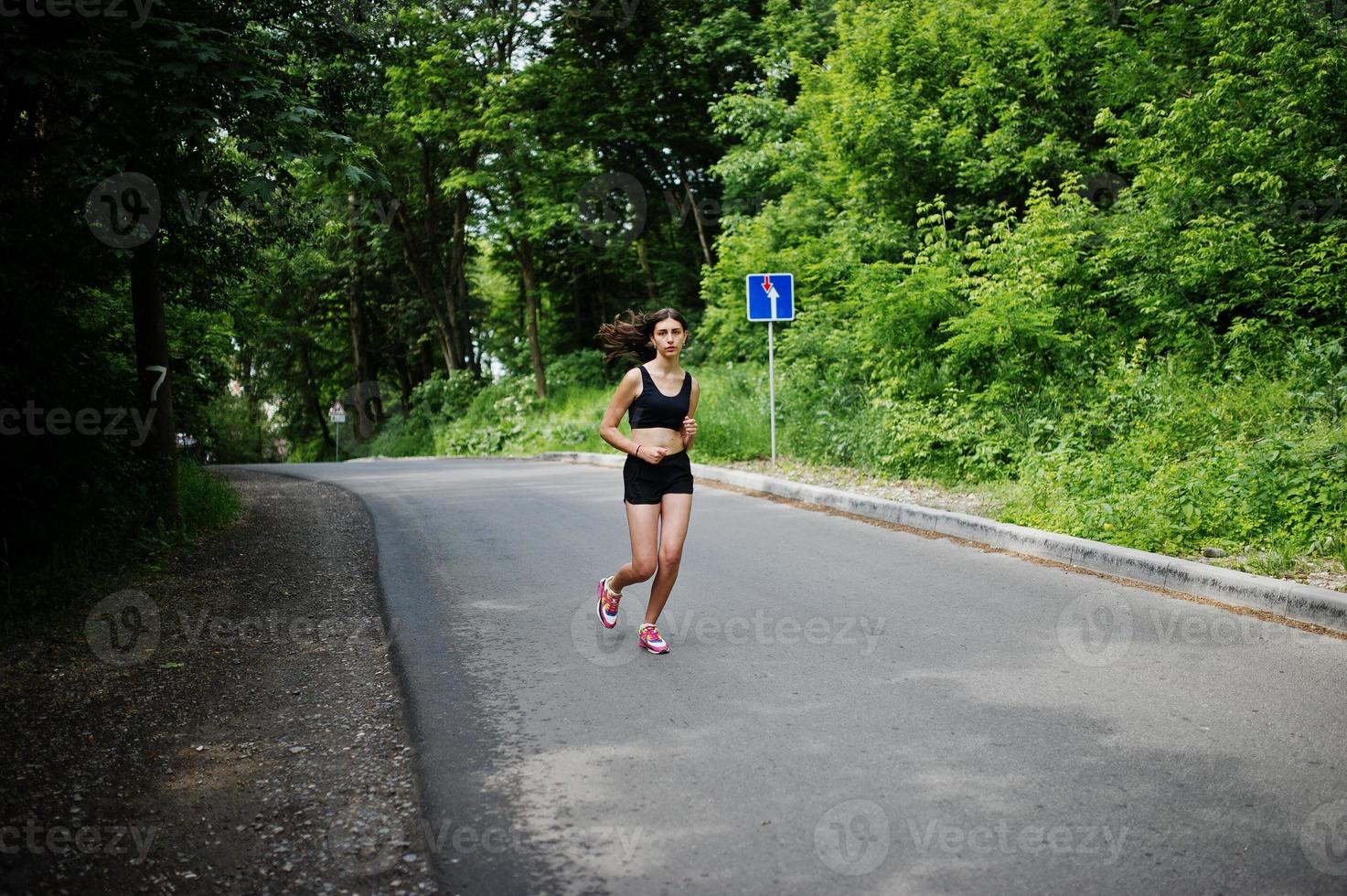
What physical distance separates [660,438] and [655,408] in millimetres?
184

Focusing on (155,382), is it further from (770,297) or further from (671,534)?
(770,297)

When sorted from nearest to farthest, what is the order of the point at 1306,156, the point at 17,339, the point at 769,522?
the point at 17,339
the point at 769,522
the point at 1306,156

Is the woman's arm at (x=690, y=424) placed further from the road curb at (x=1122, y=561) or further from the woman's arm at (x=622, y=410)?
the road curb at (x=1122, y=561)

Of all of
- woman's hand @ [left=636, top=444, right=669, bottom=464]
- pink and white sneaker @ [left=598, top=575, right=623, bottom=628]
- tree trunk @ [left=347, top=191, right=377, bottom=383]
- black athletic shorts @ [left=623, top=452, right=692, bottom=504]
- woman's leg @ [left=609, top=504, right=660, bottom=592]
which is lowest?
pink and white sneaker @ [left=598, top=575, right=623, bottom=628]

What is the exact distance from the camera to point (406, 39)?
89.8ft

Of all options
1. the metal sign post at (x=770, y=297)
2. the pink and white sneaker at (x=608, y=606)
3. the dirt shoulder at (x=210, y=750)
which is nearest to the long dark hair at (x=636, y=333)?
the pink and white sneaker at (x=608, y=606)

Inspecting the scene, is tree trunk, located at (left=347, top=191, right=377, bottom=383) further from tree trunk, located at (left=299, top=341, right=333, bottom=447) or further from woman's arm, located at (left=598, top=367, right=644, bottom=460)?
woman's arm, located at (left=598, top=367, right=644, bottom=460)

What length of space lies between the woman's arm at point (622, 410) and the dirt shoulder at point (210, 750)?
181 centimetres

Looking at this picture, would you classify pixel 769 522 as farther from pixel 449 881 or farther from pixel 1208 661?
pixel 449 881

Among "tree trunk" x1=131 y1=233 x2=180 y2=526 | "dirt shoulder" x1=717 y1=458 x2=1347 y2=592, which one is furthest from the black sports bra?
"tree trunk" x1=131 y1=233 x2=180 y2=526

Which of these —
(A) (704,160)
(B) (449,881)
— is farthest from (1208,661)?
(A) (704,160)

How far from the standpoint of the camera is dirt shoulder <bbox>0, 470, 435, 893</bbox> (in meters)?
3.36

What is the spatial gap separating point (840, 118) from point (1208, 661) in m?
15.7

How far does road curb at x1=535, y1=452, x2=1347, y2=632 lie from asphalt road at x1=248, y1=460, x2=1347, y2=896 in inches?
10.8
